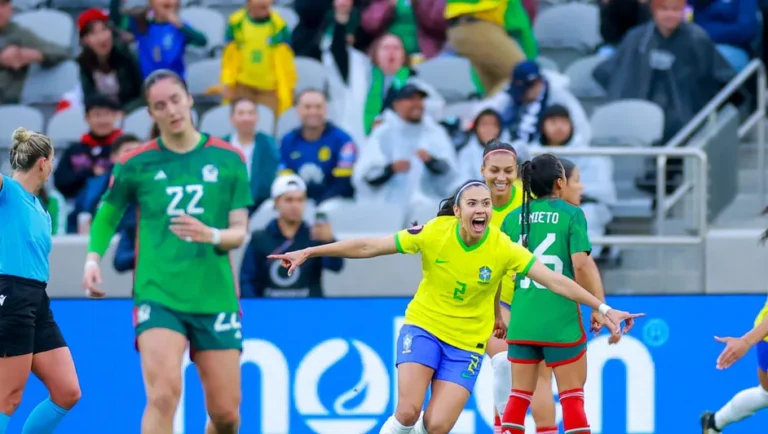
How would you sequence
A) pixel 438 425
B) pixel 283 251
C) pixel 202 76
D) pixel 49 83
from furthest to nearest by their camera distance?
pixel 49 83 → pixel 202 76 → pixel 283 251 → pixel 438 425

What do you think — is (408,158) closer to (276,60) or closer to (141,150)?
(276,60)

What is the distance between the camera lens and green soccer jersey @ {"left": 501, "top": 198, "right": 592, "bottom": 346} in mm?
7246

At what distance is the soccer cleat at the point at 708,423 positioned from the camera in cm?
874

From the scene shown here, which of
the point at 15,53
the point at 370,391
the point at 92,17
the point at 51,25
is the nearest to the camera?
the point at 370,391

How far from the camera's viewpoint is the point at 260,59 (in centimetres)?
1234

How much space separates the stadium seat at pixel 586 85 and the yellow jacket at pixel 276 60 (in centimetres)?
262

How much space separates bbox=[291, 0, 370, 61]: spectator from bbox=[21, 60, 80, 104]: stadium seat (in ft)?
7.63

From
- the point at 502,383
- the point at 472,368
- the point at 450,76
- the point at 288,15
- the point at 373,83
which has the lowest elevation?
the point at 502,383

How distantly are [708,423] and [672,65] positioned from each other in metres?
3.92

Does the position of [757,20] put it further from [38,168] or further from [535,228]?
[38,168]

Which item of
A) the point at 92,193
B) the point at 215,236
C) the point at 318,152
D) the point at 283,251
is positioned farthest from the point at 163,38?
the point at 215,236

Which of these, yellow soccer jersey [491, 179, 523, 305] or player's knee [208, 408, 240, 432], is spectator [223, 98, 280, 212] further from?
player's knee [208, 408, 240, 432]

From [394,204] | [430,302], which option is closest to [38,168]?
[430,302]

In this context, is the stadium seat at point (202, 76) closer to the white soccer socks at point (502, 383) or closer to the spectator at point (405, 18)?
the spectator at point (405, 18)
